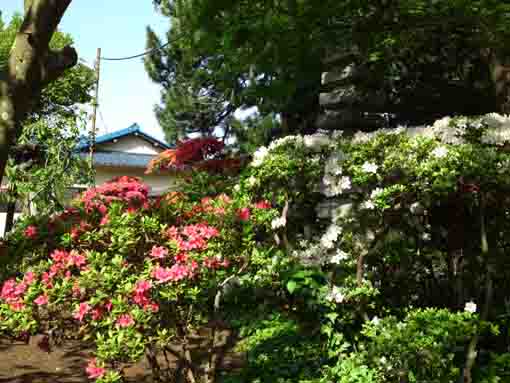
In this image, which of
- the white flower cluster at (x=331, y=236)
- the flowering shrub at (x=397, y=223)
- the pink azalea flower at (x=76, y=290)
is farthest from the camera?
the white flower cluster at (x=331, y=236)

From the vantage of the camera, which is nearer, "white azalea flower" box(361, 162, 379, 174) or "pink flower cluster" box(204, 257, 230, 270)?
"pink flower cluster" box(204, 257, 230, 270)

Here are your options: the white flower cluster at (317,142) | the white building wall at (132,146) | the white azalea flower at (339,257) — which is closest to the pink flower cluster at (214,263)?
the white azalea flower at (339,257)

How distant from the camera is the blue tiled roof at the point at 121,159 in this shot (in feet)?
68.9

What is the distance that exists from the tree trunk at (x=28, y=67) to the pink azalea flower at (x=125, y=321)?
124cm

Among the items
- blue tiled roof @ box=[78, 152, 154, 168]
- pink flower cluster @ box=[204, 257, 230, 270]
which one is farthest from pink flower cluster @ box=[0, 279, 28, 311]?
blue tiled roof @ box=[78, 152, 154, 168]

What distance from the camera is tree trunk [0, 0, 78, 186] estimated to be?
10.8 ft

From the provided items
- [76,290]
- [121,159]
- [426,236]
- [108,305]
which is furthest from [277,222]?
[121,159]

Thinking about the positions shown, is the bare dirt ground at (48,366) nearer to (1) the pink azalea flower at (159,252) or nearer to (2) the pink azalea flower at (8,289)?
(2) the pink azalea flower at (8,289)

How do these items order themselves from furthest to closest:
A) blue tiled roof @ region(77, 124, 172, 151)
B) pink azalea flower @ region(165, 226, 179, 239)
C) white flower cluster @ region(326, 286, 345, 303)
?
blue tiled roof @ region(77, 124, 172, 151), white flower cluster @ region(326, 286, 345, 303), pink azalea flower @ region(165, 226, 179, 239)

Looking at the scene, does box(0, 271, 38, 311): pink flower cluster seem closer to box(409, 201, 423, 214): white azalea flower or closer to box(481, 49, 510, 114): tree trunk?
box(409, 201, 423, 214): white azalea flower

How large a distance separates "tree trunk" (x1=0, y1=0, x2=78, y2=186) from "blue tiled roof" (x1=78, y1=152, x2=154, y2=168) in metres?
17.5

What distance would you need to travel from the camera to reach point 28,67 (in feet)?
11.0

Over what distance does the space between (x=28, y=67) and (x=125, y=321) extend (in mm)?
A: 1865

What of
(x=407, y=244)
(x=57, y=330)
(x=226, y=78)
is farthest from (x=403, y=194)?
(x=226, y=78)
